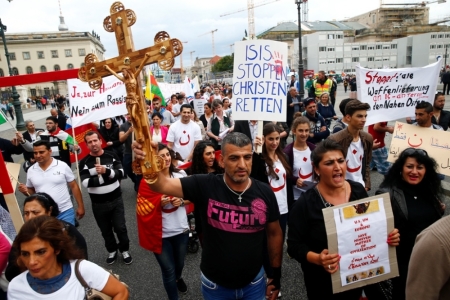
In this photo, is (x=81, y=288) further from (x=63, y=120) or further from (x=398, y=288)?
(x=63, y=120)

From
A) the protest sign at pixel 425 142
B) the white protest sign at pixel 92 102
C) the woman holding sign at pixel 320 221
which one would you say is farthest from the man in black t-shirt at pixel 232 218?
the white protest sign at pixel 92 102

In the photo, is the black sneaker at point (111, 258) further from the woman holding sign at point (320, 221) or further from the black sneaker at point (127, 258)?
the woman holding sign at point (320, 221)

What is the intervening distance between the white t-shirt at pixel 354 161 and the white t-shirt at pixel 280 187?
0.83 meters

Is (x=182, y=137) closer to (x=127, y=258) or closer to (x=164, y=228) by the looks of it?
(x=127, y=258)

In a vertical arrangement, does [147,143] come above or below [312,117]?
above

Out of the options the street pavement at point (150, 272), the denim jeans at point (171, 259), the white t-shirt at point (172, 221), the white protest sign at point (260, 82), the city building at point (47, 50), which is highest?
the city building at point (47, 50)

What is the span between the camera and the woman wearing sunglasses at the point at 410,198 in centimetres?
236

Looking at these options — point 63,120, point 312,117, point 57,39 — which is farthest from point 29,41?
point 312,117

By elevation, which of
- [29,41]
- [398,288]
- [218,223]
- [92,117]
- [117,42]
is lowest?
[398,288]

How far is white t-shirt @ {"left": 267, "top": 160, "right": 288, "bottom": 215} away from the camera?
131 inches

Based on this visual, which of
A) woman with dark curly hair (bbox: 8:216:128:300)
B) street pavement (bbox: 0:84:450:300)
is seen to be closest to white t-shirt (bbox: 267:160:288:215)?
street pavement (bbox: 0:84:450:300)

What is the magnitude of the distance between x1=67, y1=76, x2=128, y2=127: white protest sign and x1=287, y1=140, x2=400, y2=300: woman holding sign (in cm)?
379

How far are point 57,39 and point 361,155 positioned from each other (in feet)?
312

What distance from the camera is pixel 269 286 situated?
241 cm
